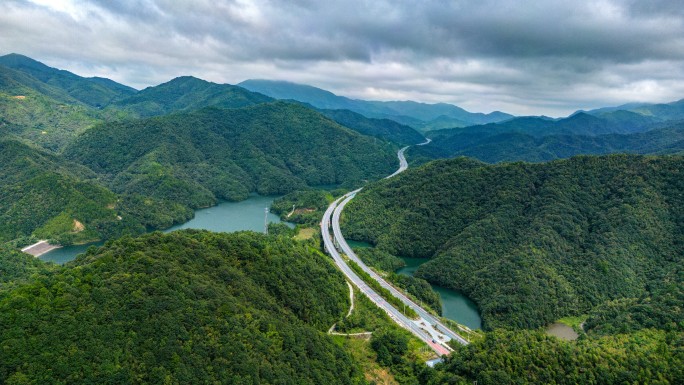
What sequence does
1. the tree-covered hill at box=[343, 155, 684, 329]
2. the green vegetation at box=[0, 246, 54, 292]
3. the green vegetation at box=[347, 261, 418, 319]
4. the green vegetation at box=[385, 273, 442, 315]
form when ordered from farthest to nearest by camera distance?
the tree-covered hill at box=[343, 155, 684, 329] < the green vegetation at box=[385, 273, 442, 315] < the green vegetation at box=[0, 246, 54, 292] < the green vegetation at box=[347, 261, 418, 319]

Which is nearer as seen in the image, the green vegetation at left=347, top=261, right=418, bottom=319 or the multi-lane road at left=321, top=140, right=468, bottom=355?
the multi-lane road at left=321, top=140, right=468, bottom=355

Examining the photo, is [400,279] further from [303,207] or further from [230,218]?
[230,218]

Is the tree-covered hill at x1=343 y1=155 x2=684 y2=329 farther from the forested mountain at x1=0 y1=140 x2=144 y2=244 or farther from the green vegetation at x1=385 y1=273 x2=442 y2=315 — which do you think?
the forested mountain at x1=0 y1=140 x2=144 y2=244

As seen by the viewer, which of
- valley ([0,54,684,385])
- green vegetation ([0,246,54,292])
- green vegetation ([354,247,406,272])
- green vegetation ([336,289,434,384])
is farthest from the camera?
green vegetation ([354,247,406,272])

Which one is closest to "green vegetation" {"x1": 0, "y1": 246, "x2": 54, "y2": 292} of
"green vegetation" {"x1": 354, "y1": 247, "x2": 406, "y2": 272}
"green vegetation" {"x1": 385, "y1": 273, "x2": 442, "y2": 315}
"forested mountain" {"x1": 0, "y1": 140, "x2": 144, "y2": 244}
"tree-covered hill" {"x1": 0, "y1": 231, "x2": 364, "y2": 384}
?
"forested mountain" {"x1": 0, "y1": 140, "x2": 144, "y2": 244}

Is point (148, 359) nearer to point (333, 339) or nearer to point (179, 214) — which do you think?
point (333, 339)

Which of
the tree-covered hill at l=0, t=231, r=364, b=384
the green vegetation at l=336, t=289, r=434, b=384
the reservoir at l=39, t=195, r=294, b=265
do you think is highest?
the tree-covered hill at l=0, t=231, r=364, b=384

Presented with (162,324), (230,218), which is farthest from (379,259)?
(162,324)
